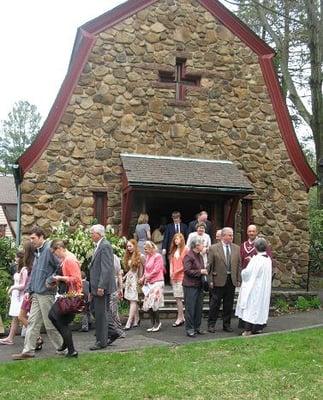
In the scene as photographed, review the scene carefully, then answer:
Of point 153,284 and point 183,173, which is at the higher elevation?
point 183,173

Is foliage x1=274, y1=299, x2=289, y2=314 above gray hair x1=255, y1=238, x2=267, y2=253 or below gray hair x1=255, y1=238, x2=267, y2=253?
below

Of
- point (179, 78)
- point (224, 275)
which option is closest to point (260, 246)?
point (224, 275)

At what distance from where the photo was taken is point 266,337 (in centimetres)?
945

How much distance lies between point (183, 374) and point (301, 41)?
1768 cm

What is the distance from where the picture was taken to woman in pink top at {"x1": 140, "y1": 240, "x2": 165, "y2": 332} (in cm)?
1042

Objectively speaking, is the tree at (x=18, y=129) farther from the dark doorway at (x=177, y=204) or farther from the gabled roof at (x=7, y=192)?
the dark doorway at (x=177, y=204)

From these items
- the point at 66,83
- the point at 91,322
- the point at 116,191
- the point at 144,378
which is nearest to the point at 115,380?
the point at 144,378

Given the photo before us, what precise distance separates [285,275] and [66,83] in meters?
7.32

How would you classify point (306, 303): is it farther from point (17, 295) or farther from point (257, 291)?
point (17, 295)

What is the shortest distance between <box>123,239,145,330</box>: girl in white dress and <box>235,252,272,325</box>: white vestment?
201 centimetres

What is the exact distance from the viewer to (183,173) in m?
14.2

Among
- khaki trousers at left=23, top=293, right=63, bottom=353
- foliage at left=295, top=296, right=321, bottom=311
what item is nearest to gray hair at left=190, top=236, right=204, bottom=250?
khaki trousers at left=23, top=293, right=63, bottom=353

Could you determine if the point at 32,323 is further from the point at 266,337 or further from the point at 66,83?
the point at 66,83

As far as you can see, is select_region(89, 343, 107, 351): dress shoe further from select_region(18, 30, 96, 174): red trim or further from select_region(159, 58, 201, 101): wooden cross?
select_region(159, 58, 201, 101): wooden cross
